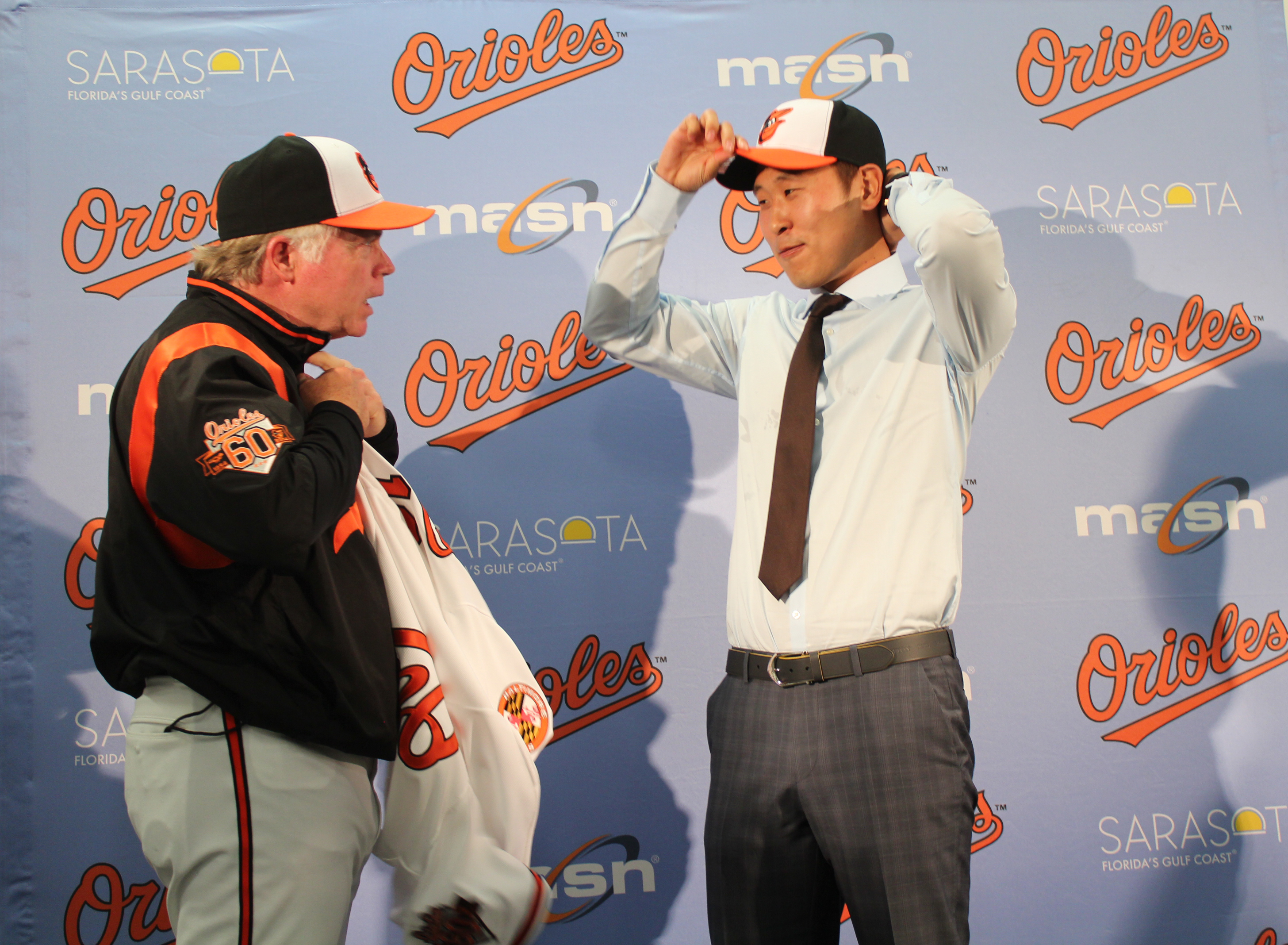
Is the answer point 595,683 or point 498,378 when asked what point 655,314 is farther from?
point 595,683

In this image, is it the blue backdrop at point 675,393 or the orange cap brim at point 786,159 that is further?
the blue backdrop at point 675,393

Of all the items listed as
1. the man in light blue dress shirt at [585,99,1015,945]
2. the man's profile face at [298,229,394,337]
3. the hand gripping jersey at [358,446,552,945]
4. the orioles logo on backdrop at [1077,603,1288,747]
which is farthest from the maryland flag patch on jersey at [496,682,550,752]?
the orioles logo on backdrop at [1077,603,1288,747]

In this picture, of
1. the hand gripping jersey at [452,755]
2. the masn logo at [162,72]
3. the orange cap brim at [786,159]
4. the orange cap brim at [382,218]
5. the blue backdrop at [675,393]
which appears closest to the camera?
the hand gripping jersey at [452,755]

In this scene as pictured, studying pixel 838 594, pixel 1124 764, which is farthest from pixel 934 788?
pixel 1124 764

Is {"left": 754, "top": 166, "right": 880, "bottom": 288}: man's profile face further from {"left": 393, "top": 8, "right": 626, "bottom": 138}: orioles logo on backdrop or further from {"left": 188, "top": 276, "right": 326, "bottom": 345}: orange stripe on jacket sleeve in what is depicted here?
{"left": 393, "top": 8, "right": 626, "bottom": 138}: orioles logo on backdrop

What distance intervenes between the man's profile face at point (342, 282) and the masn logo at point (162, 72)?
133 cm

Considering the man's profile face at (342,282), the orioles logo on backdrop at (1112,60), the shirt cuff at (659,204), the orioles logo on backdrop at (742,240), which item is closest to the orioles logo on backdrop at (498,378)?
the orioles logo on backdrop at (742,240)

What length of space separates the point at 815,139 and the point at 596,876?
1652 mm

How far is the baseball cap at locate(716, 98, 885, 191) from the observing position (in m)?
1.61

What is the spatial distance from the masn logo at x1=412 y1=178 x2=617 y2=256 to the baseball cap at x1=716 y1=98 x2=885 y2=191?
0.80 meters

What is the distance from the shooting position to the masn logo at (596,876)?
2.24m

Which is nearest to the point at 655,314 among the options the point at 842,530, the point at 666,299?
the point at 666,299

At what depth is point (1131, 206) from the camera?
2.51m

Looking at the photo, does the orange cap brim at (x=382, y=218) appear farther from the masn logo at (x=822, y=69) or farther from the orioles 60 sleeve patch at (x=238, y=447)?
the masn logo at (x=822, y=69)
